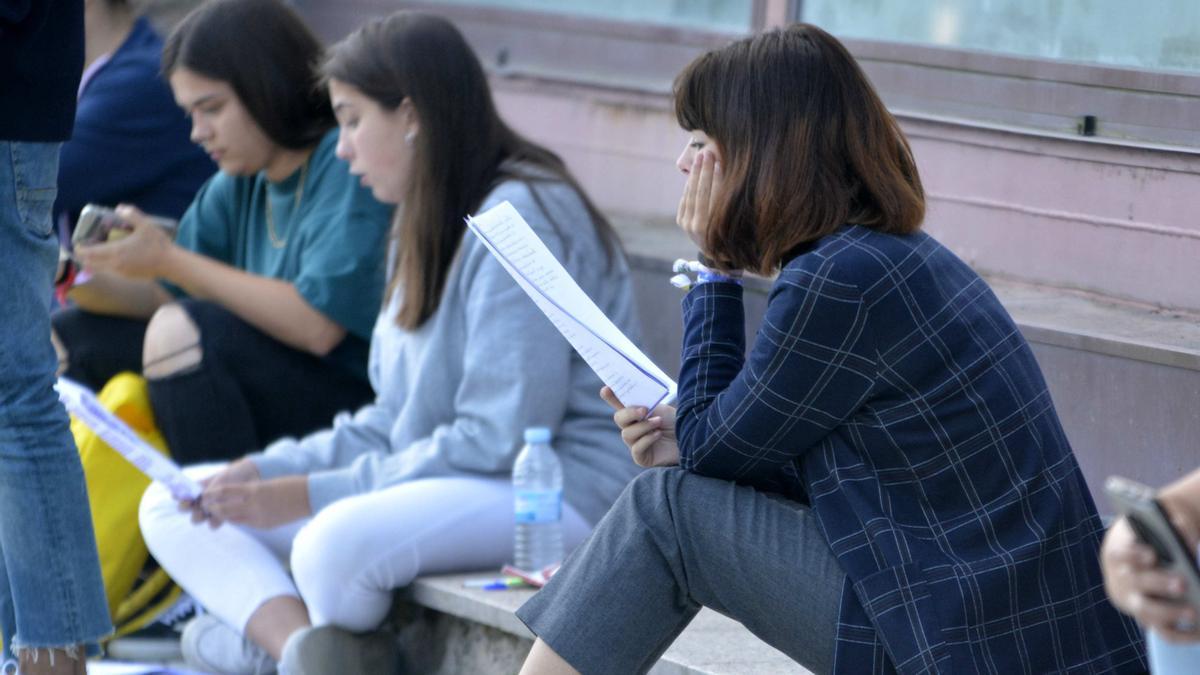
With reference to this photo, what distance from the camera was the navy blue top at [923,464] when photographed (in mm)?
2250

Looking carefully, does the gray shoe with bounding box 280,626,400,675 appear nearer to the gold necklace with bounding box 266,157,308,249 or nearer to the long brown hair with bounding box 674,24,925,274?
the gold necklace with bounding box 266,157,308,249

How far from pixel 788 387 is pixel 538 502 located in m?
1.14

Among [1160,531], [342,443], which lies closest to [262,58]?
[342,443]

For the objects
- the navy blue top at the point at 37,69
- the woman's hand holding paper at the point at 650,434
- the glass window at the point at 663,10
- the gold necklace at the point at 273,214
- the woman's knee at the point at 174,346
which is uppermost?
the navy blue top at the point at 37,69

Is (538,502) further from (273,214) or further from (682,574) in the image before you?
(273,214)

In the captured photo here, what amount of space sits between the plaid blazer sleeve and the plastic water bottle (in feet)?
3.14

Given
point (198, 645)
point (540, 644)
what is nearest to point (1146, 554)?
point (540, 644)

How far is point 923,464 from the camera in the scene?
230 centimetres

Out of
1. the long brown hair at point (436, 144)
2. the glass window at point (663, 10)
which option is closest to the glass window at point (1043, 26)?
the glass window at point (663, 10)

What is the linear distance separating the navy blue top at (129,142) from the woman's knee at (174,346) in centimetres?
65

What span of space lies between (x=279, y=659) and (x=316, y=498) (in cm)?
33

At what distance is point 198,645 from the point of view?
3.65m

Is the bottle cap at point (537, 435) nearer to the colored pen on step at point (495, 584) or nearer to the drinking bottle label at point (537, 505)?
the drinking bottle label at point (537, 505)

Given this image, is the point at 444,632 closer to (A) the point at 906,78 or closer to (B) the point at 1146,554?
(A) the point at 906,78
